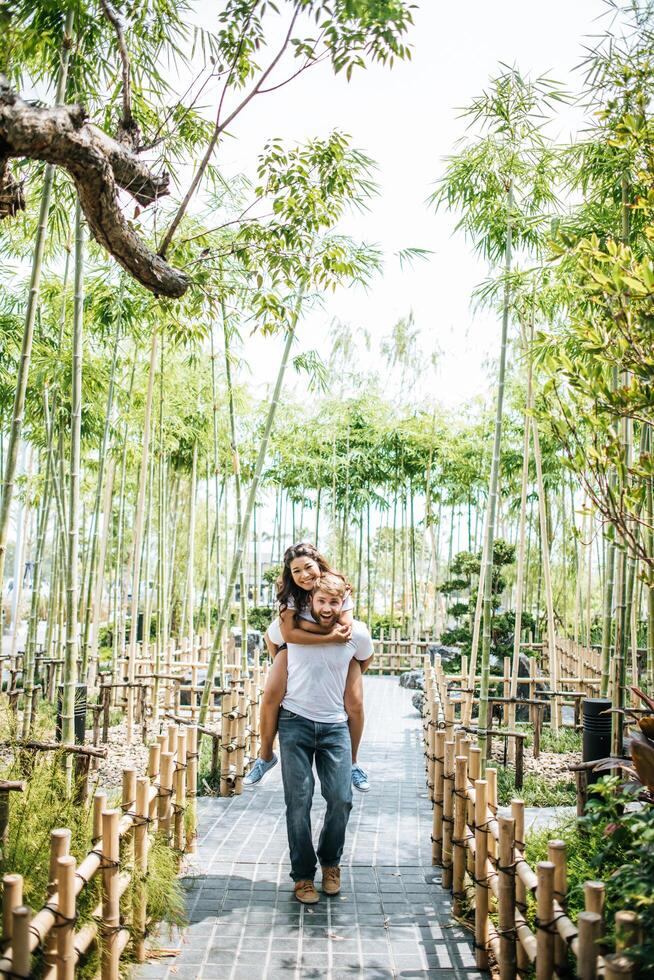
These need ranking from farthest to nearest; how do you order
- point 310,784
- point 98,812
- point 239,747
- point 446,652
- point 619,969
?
1. point 446,652
2. point 239,747
3. point 310,784
4. point 98,812
5. point 619,969

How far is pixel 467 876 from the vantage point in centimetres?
306

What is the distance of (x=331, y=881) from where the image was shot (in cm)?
295

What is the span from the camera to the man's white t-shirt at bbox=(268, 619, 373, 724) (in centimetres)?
296

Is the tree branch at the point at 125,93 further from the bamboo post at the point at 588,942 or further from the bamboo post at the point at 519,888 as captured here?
the bamboo post at the point at 588,942

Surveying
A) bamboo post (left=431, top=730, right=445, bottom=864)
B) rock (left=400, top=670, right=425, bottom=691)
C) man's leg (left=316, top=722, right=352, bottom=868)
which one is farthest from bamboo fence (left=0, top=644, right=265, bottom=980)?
rock (left=400, top=670, right=425, bottom=691)

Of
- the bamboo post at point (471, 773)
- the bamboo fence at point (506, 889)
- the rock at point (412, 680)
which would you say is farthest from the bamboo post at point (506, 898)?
the rock at point (412, 680)

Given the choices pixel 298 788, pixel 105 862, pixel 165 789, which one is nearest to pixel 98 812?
pixel 105 862

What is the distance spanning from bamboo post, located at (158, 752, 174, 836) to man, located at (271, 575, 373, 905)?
0.43 meters

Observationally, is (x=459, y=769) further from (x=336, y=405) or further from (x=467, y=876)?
(x=336, y=405)

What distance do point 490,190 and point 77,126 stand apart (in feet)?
10.9

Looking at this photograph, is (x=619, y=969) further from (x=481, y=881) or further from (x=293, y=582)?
(x=293, y=582)

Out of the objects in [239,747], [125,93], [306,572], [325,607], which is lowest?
[239,747]

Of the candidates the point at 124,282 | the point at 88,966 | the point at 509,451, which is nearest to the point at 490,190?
the point at 124,282

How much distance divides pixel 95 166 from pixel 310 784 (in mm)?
2286
